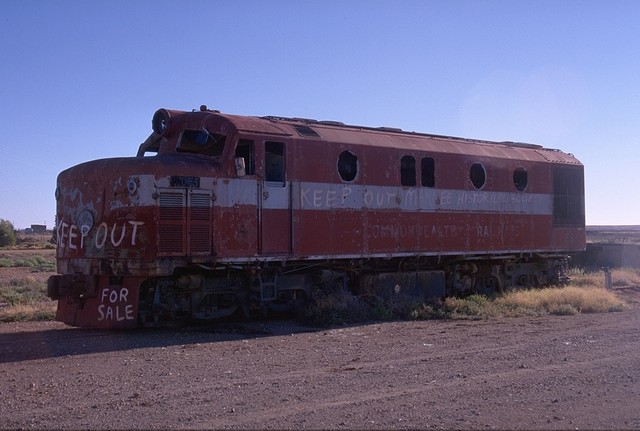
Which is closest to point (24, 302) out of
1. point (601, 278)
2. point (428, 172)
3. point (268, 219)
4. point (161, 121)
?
point (161, 121)

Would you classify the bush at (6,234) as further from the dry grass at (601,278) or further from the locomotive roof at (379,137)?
the locomotive roof at (379,137)

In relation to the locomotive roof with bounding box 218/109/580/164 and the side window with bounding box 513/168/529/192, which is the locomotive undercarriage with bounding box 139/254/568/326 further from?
the locomotive roof with bounding box 218/109/580/164

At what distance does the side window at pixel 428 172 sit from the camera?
678 inches

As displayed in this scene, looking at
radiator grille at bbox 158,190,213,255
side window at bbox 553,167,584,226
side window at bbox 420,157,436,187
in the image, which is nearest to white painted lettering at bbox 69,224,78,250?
radiator grille at bbox 158,190,213,255

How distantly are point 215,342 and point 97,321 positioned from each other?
2472 mm

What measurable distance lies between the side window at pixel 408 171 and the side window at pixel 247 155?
422 cm

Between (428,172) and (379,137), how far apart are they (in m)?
1.63

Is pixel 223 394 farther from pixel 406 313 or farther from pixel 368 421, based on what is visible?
pixel 406 313

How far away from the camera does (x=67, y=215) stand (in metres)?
13.7

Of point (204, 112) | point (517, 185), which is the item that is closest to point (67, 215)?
point (204, 112)

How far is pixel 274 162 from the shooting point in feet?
47.6

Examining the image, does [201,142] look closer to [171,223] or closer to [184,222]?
[184,222]

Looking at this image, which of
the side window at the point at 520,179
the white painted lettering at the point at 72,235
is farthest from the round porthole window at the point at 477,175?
the white painted lettering at the point at 72,235

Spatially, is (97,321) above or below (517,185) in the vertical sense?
below
